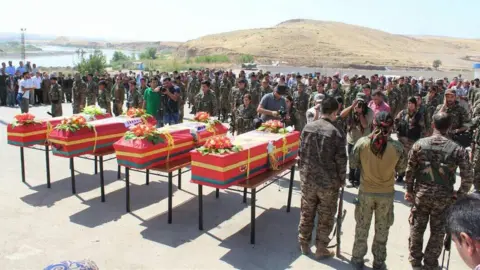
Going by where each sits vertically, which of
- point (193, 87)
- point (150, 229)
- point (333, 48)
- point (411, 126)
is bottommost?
point (150, 229)

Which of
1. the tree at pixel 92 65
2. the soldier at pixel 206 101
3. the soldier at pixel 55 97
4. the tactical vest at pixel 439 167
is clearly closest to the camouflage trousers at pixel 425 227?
the tactical vest at pixel 439 167

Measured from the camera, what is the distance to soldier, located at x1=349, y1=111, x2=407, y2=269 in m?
4.75

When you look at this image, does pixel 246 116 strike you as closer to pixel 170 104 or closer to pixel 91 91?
pixel 170 104

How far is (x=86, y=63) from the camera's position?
3806cm

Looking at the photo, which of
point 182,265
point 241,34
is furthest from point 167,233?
point 241,34

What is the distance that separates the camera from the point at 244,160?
5707 mm

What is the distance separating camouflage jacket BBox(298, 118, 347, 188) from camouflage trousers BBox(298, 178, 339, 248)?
0.29ft

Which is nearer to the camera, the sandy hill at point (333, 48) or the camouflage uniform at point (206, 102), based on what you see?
the camouflage uniform at point (206, 102)

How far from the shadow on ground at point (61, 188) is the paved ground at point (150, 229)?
0.05 ft

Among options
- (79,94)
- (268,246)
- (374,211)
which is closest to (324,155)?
(374,211)

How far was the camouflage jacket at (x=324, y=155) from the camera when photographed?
502cm

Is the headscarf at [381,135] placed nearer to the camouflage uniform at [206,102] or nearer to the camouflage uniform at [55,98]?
the camouflage uniform at [206,102]

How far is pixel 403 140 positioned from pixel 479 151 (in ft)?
4.07

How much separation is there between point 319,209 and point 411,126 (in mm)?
3658
